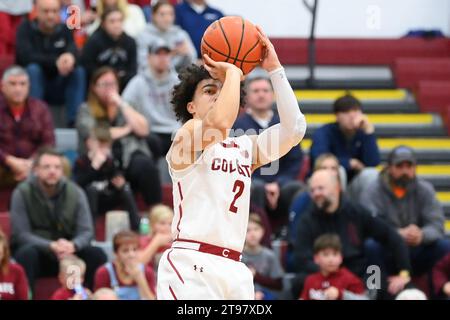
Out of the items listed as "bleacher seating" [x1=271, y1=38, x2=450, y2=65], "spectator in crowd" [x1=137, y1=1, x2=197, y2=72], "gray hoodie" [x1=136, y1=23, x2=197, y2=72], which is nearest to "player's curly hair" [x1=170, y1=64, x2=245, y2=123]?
"spectator in crowd" [x1=137, y1=1, x2=197, y2=72]

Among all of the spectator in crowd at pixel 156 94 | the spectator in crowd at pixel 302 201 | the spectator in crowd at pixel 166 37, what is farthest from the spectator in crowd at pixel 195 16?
the spectator in crowd at pixel 302 201

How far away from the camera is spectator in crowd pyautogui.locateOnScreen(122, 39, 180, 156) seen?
35.7 ft

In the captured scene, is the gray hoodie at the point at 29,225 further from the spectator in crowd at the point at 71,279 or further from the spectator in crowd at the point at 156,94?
the spectator in crowd at the point at 156,94

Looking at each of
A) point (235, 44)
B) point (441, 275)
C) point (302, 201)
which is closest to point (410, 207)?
point (441, 275)

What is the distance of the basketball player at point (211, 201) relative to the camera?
6.27m

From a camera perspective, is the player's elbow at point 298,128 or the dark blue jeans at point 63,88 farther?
the dark blue jeans at point 63,88

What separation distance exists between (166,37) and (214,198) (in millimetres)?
5484

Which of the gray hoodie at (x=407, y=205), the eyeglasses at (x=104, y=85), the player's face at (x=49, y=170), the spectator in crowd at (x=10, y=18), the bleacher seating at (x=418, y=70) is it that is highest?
the spectator in crowd at (x=10, y=18)

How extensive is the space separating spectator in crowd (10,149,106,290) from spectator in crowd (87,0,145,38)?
222cm

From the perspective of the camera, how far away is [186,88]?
258 inches

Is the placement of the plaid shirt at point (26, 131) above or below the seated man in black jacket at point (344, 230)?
above

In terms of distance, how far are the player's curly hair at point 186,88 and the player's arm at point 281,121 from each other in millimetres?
344

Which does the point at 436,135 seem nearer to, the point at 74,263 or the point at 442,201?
the point at 442,201
